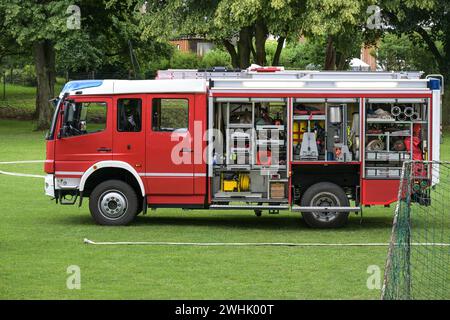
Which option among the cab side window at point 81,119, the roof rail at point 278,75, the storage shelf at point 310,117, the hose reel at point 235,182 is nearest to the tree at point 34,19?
the roof rail at point 278,75

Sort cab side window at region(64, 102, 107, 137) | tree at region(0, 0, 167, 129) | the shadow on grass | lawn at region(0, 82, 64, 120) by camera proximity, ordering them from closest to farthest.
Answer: cab side window at region(64, 102, 107, 137)
the shadow on grass
tree at region(0, 0, 167, 129)
lawn at region(0, 82, 64, 120)

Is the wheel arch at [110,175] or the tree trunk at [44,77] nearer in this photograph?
the wheel arch at [110,175]

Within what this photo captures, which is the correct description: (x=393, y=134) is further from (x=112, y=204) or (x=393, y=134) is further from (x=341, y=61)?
(x=341, y=61)

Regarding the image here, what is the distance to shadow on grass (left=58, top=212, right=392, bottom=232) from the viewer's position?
21297 mm

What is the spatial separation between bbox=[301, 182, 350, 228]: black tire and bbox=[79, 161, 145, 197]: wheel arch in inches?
119

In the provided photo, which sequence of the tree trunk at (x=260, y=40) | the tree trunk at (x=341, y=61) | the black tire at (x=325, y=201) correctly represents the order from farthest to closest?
the tree trunk at (x=341, y=61) < the tree trunk at (x=260, y=40) < the black tire at (x=325, y=201)

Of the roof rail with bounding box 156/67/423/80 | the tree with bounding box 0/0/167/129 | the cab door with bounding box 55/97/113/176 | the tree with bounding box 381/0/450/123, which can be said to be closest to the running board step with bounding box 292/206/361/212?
the roof rail with bounding box 156/67/423/80

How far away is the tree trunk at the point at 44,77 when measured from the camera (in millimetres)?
55438

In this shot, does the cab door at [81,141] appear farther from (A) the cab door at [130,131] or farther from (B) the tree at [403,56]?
(B) the tree at [403,56]

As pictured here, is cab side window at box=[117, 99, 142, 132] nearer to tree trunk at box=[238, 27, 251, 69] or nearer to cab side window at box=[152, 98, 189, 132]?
cab side window at box=[152, 98, 189, 132]

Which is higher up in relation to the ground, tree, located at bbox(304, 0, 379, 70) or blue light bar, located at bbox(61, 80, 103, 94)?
tree, located at bbox(304, 0, 379, 70)

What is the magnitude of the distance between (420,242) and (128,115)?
5.86m

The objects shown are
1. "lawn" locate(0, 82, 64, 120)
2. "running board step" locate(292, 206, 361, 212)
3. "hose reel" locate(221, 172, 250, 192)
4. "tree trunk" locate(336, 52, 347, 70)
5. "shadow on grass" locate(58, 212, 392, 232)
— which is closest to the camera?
"running board step" locate(292, 206, 361, 212)

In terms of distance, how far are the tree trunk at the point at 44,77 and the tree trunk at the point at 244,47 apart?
10.1m
